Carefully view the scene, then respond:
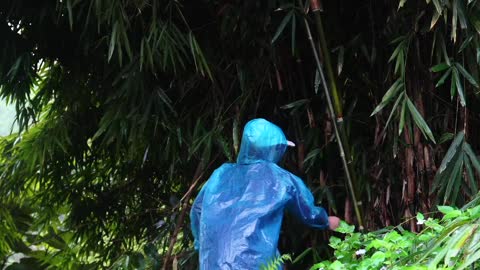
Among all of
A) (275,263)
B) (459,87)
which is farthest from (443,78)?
(275,263)

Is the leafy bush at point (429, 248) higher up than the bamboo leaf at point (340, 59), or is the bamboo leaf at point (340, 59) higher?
the bamboo leaf at point (340, 59)

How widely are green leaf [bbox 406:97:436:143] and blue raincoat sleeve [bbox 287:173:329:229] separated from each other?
1.49 ft

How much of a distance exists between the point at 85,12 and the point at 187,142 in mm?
755

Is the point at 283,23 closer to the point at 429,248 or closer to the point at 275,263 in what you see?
the point at 275,263

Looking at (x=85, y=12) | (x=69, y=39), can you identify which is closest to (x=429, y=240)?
(x=85, y=12)

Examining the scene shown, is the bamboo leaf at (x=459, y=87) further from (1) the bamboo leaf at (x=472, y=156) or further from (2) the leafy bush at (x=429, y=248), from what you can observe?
(2) the leafy bush at (x=429, y=248)

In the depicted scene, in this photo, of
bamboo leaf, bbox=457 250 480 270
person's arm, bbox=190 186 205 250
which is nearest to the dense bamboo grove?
person's arm, bbox=190 186 205 250

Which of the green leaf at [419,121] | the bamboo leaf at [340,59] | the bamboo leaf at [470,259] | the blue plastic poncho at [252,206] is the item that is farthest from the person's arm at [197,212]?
the bamboo leaf at [470,259]

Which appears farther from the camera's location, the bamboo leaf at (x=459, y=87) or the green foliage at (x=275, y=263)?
the bamboo leaf at (x=459, y=87)

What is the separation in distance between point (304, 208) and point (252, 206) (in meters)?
0.18

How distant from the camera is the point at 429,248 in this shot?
2043mm

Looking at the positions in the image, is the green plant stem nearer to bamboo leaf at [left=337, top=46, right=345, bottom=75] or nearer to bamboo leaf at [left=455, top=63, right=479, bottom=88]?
bamboo leaf at [left=337, top=46, right=345, bottom=75]

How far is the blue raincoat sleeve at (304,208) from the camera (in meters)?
2.58

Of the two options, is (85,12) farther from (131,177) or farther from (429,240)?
(429,240)
